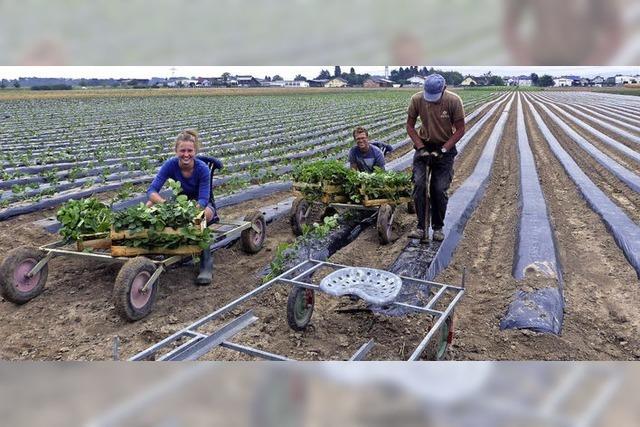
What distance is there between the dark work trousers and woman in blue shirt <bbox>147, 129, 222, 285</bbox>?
6.47 feet

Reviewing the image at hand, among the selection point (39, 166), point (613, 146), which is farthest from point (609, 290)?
point (613, 146)

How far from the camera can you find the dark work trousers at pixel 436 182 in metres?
5.26

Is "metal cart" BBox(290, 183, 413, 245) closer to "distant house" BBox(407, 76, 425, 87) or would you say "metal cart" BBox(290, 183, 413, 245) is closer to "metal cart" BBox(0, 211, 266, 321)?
"metal cart" BBox(0, 211, 266, 321)

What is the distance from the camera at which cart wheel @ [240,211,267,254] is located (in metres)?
5.36

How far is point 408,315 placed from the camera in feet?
13.1

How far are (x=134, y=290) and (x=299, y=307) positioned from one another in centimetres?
118

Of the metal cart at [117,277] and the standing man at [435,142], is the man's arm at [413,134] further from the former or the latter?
the metal cart at [117,277]

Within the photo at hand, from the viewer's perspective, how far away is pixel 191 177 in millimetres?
4926

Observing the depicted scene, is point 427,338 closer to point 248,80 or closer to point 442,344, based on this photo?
point 442,344

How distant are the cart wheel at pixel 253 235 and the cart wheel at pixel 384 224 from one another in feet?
3.94

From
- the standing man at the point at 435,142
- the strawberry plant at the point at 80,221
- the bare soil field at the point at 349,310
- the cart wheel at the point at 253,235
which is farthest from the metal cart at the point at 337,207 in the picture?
the strawberry plant at the point at 80,221

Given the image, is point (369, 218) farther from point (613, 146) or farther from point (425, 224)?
point (613, 146)

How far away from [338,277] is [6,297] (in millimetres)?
2520

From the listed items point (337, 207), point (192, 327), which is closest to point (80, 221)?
point (192, 327)
